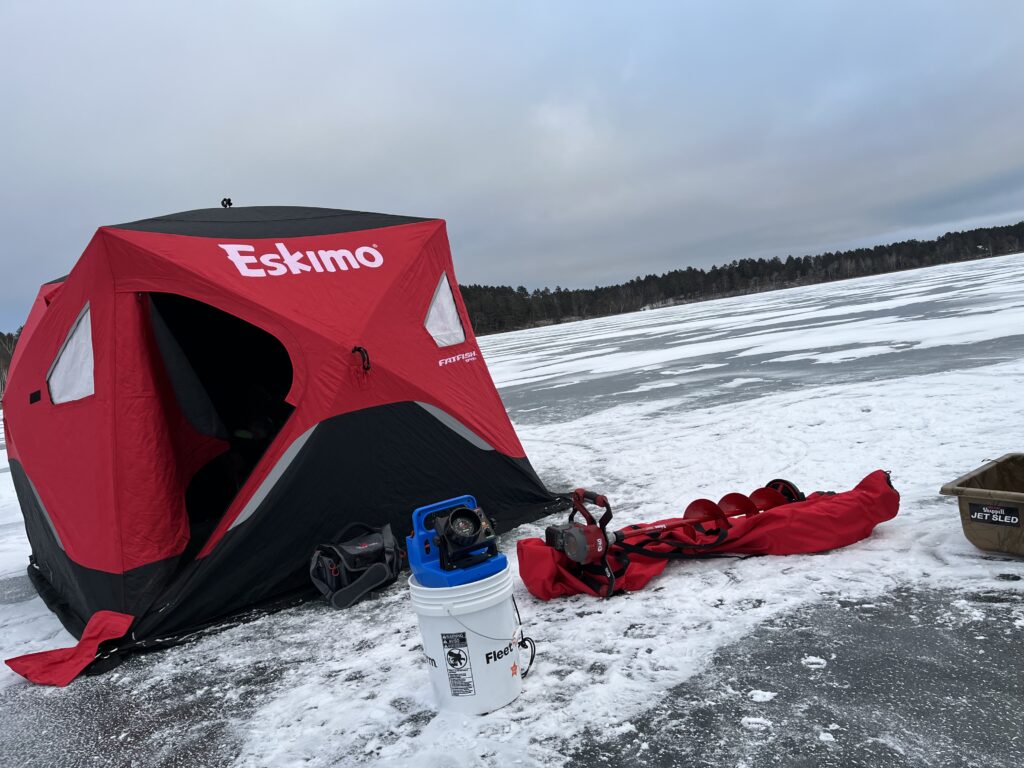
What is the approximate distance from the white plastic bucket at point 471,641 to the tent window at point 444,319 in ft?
8.70

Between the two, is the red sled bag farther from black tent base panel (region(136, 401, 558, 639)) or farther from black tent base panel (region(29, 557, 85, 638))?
black tent base panel (region(29, 557, 85, 638))

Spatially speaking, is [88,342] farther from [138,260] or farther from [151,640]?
[151,640]

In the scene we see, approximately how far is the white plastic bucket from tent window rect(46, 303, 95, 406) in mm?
2751

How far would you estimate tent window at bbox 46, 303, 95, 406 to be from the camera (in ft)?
13.1

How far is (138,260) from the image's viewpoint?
3834mm

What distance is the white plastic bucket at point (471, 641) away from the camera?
2.43 m

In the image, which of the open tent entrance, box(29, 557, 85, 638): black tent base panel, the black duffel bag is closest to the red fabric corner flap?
box(29, 557, 85, 638): black tent base panel

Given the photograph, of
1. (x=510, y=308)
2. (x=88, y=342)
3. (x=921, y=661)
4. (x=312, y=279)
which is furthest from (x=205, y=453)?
(x=510, y=308)

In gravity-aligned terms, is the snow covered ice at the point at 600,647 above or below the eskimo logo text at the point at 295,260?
below

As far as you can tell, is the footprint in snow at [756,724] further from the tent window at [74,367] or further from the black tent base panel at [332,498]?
the tent window at [74,367]

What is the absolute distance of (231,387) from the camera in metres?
5.52

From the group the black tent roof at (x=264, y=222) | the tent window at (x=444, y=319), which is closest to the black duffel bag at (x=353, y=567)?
the tent window at (x=444, y=319)

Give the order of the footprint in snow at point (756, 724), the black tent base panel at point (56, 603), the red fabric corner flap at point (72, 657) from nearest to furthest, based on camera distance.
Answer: the footprint in snow at point (756, 724) < the red fabric corner flap at point (72, 657) < the black tent base panel at point (56, 603)

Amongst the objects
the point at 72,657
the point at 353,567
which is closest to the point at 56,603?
the point at 72,657
